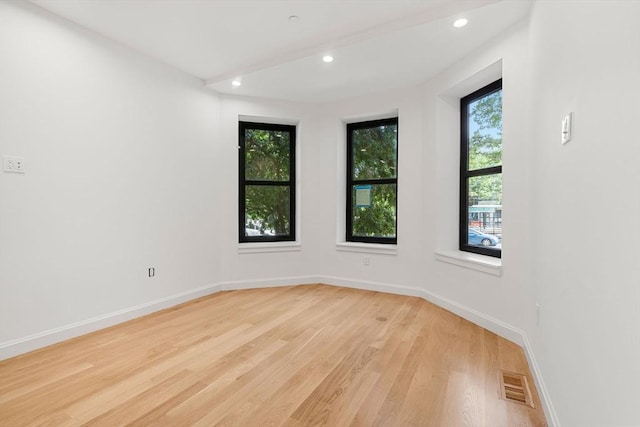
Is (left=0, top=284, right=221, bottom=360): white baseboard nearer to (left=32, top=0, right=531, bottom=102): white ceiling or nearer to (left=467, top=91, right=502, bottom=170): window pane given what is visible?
(left=32, top=0, right=531, bottom=102): white ceiling

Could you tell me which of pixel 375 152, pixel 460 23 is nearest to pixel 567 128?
pixel 460 23

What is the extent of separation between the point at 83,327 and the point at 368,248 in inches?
120

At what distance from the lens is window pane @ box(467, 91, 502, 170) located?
3045mm

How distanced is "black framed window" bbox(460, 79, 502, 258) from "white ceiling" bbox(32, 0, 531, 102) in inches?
21.3

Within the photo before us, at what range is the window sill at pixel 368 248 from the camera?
3.97m

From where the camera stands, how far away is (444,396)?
180cm

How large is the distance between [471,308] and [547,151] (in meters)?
1.74

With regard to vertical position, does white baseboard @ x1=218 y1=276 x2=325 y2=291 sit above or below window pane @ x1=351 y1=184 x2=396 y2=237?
below

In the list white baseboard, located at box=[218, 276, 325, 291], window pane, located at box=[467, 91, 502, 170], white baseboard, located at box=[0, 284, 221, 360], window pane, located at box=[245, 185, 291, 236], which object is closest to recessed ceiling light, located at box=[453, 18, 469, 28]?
window pane, located at box=[467, 91, 502, 170]

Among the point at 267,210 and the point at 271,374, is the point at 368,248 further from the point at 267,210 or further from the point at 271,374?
the point at 271,374

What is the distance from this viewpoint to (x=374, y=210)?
4.32 m

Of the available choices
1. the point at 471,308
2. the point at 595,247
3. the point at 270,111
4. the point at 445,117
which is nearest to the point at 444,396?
the point at 595,247

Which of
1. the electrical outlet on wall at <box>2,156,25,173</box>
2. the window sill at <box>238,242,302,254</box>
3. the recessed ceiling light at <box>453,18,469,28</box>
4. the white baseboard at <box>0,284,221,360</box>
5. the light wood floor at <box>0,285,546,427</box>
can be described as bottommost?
the light wood floor at <box>0,285,546,427</box>

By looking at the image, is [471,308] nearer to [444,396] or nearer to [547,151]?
[444,396]
